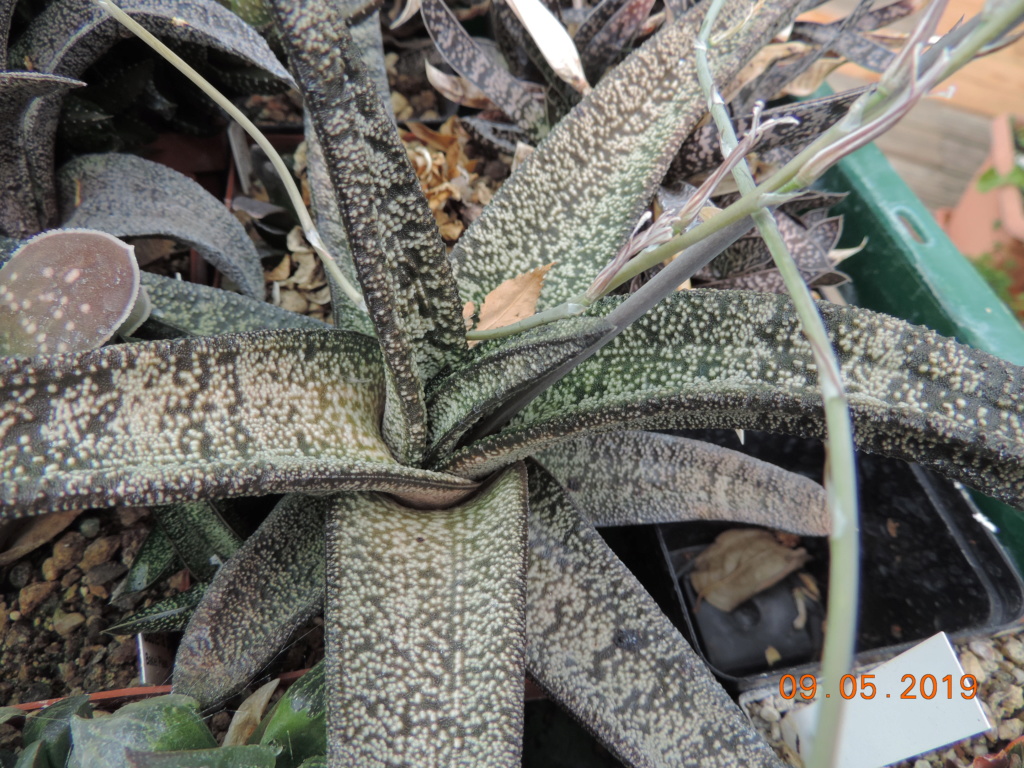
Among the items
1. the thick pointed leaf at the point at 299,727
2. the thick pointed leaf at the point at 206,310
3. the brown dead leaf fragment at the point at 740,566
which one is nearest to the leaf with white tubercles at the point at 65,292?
the thick pointed leaf at the point at 206,310

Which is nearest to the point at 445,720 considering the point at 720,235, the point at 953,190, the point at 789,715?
the point at 720,235

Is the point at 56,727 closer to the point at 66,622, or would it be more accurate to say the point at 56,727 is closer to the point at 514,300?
the point at 66,622

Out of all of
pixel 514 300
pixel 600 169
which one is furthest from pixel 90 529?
pixel 600 169

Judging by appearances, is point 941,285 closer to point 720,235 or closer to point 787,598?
point 787,598

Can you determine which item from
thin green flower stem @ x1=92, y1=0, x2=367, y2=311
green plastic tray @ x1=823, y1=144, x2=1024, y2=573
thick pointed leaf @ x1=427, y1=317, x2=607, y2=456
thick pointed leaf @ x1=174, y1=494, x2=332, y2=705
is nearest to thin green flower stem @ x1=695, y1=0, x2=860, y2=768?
thick pointed leaf @ x1=427, y1=317, x2=607, y2=456

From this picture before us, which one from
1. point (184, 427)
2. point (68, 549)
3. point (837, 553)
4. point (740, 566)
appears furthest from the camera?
point (740, 566)

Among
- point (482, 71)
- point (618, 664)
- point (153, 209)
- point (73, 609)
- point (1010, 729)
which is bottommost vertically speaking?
point (1010, 729)
